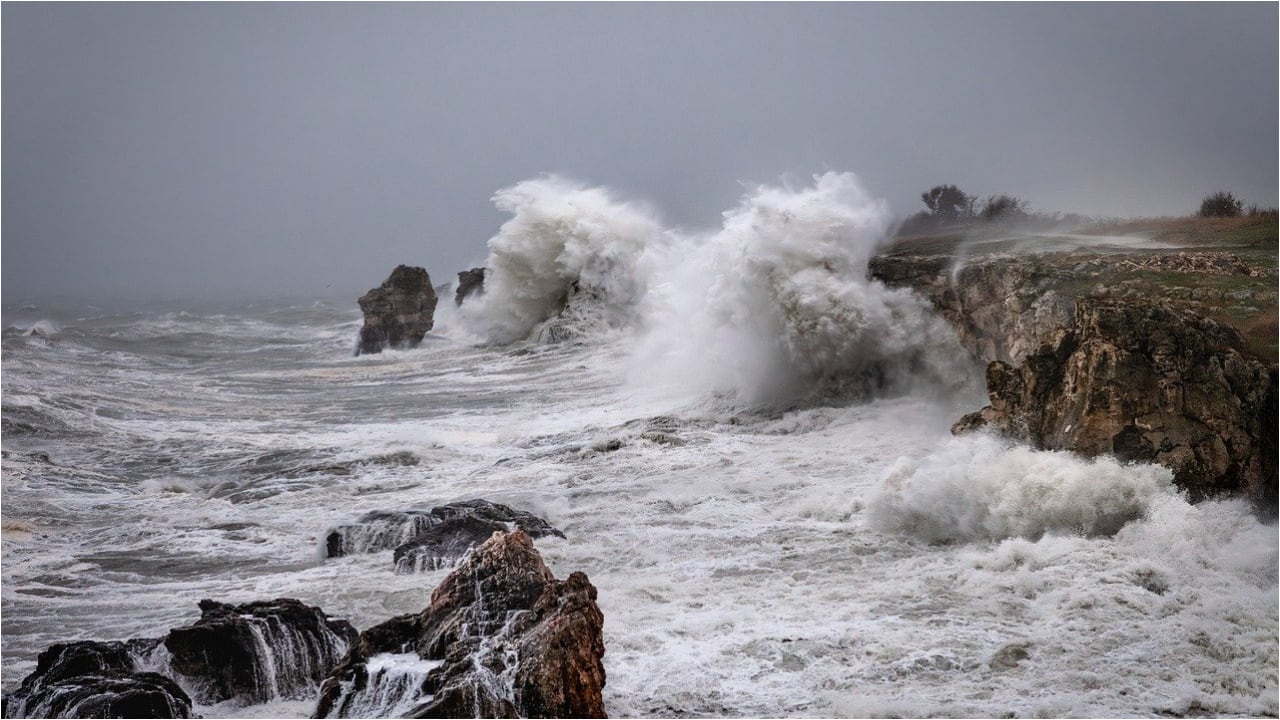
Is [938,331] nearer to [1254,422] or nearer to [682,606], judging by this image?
[1254,422]

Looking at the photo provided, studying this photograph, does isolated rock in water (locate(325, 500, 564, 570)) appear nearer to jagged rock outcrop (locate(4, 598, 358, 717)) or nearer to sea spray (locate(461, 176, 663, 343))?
jagged rock outcrop (locate(4, 598, 358, 717))

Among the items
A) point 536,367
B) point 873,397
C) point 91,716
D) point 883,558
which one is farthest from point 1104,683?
point 536,367

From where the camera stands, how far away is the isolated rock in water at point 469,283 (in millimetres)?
34156

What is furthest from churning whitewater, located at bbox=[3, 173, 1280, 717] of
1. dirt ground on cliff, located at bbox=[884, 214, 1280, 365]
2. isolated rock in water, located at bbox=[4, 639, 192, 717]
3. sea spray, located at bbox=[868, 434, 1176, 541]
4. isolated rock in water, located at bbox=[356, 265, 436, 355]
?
isolated rock in water, located at bbox=[356, 265, 436, 355]

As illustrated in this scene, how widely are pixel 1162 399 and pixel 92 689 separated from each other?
27.1ft

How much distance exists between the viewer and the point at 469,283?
34.8 meters

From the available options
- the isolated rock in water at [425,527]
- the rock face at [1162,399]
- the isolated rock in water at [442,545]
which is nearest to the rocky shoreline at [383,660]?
the isolated rock in water at [442,545]

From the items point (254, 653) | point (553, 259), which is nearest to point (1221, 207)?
point (254, 653)

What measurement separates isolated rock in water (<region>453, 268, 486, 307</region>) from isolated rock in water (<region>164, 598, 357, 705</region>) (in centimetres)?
2680

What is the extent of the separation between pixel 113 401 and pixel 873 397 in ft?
46.1

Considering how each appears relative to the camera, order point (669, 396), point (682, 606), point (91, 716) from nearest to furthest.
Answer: point (91, 716) < point (682, 606) < point (669, 396)

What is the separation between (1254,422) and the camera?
9.16 m

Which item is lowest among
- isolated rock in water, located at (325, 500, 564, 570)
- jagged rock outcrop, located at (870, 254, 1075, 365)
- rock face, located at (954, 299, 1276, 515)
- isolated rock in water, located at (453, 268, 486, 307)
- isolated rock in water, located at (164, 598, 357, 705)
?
isolated rock in water, located at (164, 598, 357, 705)

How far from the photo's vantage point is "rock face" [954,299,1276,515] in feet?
29.7
